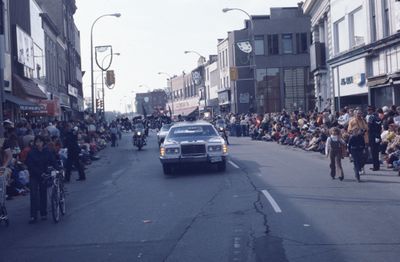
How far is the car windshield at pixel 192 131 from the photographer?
20.7 m

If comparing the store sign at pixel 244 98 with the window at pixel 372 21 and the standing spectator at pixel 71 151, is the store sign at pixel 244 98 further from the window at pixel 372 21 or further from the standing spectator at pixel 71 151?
the standing spectator at pixel 71 151

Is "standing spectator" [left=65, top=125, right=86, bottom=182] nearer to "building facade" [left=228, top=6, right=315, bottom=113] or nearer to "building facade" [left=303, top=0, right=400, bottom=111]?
"building facade" [left=303, top=0, right=400, bottom=111]

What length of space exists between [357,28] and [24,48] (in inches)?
676

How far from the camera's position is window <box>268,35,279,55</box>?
218 ft

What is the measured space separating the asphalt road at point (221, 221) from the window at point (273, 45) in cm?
4845

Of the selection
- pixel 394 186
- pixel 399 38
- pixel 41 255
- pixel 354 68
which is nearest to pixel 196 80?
pixel 354 68

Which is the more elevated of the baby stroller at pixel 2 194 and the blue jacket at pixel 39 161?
the blue jacket at pixel 39 161

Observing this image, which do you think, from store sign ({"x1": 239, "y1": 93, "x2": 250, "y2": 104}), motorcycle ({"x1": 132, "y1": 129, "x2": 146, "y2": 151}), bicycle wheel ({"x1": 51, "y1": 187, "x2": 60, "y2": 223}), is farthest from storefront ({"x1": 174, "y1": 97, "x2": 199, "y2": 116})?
bicycle wheel ({"x1": 51, "y1": 187, "x2": 60, "y2": 223})

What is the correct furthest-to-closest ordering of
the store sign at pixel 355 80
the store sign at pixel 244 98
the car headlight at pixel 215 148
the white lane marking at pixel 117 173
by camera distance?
1. the store sign at pixel 244 98
2. the store sign at pixel 355 80
3. the white lane marking at pixel 117 173
4. the car headlight at pixel 215 148

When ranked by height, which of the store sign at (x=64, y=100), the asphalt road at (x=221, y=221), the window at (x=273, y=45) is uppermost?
the window at (x=273, y=45)

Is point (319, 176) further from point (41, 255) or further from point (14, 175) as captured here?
point (41, 255)

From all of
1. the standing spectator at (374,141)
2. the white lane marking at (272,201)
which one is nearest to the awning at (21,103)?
the standing spectator at (374,141)

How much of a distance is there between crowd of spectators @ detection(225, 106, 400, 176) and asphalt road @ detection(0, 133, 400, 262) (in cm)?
130

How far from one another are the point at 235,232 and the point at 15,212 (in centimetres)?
608
